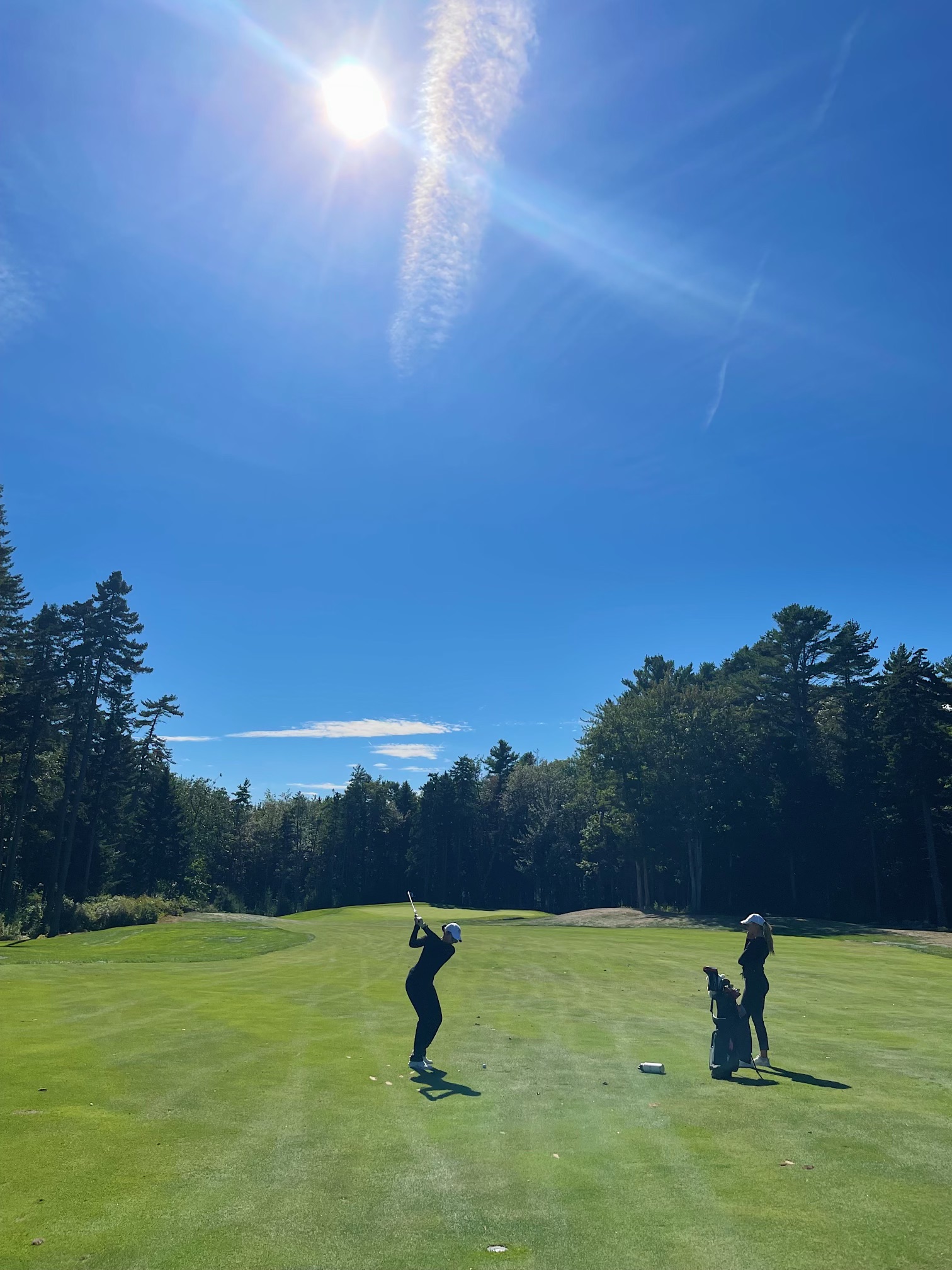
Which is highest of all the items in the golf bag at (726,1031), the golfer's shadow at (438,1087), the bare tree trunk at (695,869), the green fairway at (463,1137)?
the bare tree trunk at (695,869)

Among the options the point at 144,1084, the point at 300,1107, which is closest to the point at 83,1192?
the point at 300,1107

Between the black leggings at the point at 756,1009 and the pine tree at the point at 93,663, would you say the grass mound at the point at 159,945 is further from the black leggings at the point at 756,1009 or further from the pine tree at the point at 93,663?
the black leggings at the point at 756,1009

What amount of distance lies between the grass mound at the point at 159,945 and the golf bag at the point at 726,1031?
77.6ft

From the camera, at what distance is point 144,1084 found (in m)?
10.7

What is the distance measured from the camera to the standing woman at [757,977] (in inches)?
496

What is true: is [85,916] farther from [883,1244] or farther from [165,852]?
[883,1244]

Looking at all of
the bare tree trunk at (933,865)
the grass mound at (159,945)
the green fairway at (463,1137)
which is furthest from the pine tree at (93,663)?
the bare tree trunk at (933,865)

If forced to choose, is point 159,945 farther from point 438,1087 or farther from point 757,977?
point 757,977

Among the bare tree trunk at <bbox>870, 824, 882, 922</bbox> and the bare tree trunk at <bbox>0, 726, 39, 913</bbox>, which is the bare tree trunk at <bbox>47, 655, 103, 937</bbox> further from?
the bare tree trunk at <bbox>870, 824, 882, 922</bbox>

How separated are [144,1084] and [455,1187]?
5.45 m

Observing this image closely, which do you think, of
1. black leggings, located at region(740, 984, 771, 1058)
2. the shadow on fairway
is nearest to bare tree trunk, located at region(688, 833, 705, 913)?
black leggings, located at region(740, 984, 771, 1058)

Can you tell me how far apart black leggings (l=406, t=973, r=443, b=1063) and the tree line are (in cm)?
4041

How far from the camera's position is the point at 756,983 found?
1298 cm

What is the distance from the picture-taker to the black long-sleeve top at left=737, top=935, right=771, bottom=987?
1303cm
